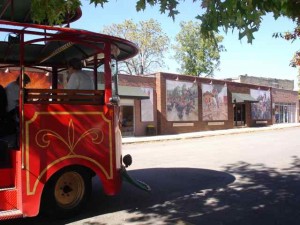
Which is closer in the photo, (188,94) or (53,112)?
(53,112)

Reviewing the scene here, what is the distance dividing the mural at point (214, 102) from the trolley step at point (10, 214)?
→ 29658mm

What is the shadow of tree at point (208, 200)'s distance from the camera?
6.05 meters

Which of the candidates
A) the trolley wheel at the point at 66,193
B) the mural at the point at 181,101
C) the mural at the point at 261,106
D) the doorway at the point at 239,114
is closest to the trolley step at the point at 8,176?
the trolley wheel at the point at 66,193

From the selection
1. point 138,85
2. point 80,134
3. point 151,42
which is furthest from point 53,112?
point 151,42

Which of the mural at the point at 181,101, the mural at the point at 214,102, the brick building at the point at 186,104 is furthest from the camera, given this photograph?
the mural at the point at 214,102

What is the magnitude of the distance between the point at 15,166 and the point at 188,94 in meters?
27.6

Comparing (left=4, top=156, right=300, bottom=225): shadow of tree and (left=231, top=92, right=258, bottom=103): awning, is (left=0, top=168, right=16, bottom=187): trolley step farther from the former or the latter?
(left=231, top=92, right=258, bottom=103): awning

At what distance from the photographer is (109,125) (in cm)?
Answer: 620

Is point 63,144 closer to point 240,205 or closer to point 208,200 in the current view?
point 208,200

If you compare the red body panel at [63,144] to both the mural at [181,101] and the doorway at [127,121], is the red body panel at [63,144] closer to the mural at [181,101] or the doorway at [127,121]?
the doorway at [127,121]

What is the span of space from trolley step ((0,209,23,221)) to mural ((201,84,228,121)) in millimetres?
29658

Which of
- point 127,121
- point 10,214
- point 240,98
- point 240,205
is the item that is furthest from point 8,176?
point 240,98

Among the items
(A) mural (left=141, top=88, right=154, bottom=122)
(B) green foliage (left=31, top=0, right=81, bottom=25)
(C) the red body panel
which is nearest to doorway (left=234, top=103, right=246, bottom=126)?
(A) mural (left=141, top=88, right=154, bottom=122)

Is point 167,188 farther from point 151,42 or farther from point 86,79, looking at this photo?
point 151,42
